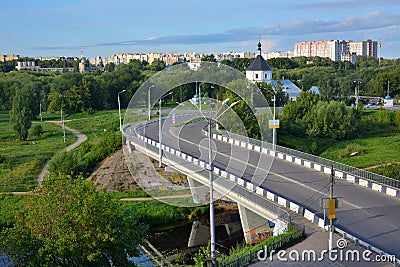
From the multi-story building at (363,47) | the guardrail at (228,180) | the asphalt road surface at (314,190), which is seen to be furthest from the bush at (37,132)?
the multi-story building at (363,47)

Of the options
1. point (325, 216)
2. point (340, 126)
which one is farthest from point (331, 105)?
point (325, 216)

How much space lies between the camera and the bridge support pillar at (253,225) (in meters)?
24.0

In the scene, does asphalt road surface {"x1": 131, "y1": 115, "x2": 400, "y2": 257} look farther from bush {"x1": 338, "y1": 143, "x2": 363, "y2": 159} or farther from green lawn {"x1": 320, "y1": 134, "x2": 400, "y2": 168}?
bush {"x1": 338, "y1": 143, "x2": 363, "y2": 159}

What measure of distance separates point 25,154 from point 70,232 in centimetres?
3670

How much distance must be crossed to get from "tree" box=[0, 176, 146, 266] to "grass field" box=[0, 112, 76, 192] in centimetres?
2225

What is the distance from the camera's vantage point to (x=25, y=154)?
47.8 meters

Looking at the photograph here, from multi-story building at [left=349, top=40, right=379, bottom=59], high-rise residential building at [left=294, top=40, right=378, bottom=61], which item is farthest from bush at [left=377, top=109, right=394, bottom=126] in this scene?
multi-story building at [left=349, top=40, right=379, bottom=59]

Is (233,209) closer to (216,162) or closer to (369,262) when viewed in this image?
(216,162)

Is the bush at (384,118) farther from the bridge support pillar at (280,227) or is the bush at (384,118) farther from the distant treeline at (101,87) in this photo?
the bridge support pillar at (280,227)

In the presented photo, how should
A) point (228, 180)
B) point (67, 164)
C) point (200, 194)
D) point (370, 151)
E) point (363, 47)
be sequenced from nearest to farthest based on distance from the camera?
point (228, 180) → point (200, 194) → point (67, 164) → point (370, 151) → point (363, 47)

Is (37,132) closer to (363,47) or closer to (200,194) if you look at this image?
(200,194)

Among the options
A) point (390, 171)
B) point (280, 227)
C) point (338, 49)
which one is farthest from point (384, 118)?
point (338, 49)

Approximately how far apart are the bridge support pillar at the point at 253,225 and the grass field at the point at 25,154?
760 inches

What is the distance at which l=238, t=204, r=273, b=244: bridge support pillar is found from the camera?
24.0m
